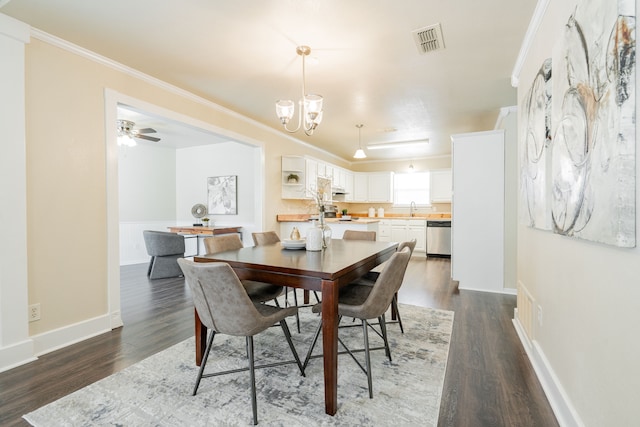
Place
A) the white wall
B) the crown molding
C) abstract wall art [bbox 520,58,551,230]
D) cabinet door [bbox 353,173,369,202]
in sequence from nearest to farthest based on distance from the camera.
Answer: abstract wall art [bbox 520,58,551,230]
the crown molding
the white wall
cabinet door [bbox 353,173,369,202]

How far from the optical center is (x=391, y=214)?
821cm

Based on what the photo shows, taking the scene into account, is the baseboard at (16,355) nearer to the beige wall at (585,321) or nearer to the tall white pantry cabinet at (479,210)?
the beige wall at (585,321)

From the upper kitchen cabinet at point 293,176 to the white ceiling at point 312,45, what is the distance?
1.44 meters

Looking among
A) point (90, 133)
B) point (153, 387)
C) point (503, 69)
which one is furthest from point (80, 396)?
point (503, 69)

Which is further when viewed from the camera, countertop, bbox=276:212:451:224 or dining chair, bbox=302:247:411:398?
countertop, bbox=276:212:451:224

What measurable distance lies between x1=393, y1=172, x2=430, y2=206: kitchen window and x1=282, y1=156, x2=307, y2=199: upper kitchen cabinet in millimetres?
3529

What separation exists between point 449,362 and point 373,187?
618 cm

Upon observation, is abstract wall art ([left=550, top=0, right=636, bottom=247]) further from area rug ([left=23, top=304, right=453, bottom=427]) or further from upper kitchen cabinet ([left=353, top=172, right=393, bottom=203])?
upper kitchen cabinet ([left=353, top=172, right=393, bottom=203])

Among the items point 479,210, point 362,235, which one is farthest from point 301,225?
point 479,210

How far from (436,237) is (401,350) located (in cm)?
490

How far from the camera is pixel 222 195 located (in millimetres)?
6344

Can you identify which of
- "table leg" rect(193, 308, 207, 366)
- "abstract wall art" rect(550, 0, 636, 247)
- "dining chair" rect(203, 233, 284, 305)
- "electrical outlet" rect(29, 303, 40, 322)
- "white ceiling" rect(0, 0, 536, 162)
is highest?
"white ceiling" rect(0, 0, 536, 162)

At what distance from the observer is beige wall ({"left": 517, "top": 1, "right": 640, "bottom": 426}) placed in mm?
995

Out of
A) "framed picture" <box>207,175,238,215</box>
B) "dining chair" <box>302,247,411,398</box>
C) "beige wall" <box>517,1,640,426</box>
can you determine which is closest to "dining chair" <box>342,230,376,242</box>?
"dining chair" <box>302,247,411,398</box>
